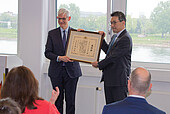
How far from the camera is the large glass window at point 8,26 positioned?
5.29 metres

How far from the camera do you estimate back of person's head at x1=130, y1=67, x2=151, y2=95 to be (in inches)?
86.1

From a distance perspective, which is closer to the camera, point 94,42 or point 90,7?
point 94,42

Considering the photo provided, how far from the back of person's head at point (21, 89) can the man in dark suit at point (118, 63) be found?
1.56 m

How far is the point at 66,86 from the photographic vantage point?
417 cm

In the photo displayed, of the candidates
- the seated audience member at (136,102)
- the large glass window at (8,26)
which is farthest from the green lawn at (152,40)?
the seated audience member at (136,102)

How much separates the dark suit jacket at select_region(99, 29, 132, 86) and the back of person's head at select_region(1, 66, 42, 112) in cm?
155

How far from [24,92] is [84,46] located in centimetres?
195

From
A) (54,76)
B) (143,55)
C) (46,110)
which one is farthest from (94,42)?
(46,110)

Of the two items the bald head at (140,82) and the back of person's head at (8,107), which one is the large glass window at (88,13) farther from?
the back of person's head at (8,107)

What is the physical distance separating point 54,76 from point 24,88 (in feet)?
6.33

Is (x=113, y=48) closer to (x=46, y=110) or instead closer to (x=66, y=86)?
(x=66, y=86)

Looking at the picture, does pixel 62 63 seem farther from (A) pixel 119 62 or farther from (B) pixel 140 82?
(B) pixel 140 82

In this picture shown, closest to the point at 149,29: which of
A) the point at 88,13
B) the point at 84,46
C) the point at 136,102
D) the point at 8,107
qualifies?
the point at 88,13

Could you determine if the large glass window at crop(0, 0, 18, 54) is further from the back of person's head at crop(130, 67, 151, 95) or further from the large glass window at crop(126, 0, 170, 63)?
the back of person's head at crop(130, 67, 151, 95)
